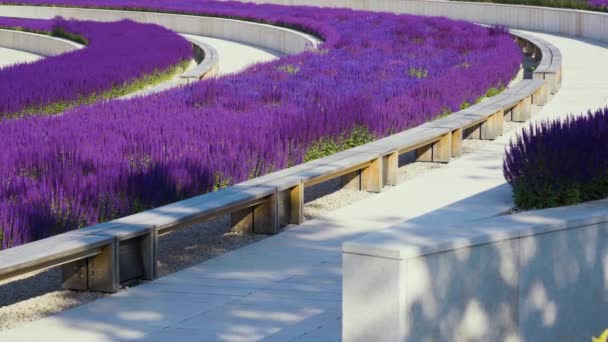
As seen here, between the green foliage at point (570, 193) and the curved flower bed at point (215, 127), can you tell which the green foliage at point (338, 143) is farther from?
the green foliage at point (570, 193)

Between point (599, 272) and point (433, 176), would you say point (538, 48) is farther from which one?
point (599, 272)

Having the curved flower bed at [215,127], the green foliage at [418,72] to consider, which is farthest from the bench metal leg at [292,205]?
the green foliage at [418,72]

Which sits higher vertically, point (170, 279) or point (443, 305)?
point (443, 305)

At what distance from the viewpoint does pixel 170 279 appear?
7469 mm

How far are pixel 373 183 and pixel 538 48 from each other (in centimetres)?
1335

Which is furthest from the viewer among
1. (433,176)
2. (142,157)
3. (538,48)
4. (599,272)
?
(538,48)

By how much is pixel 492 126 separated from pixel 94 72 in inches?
284

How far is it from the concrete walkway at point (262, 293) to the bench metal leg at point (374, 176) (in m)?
0.16

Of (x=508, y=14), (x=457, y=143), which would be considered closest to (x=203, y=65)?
(x=457, y=143)

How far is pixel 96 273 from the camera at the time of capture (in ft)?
23.3

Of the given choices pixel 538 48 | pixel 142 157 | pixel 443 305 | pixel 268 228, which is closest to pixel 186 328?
pixel 443 305

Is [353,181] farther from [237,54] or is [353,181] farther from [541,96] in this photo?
[237,54]

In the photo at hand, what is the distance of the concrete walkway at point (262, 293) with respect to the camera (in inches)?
245

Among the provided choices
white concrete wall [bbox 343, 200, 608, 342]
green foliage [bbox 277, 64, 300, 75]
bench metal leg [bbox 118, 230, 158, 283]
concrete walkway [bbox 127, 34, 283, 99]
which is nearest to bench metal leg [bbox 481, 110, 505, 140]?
green foliage [bbox 277, 64, 300, 75]
